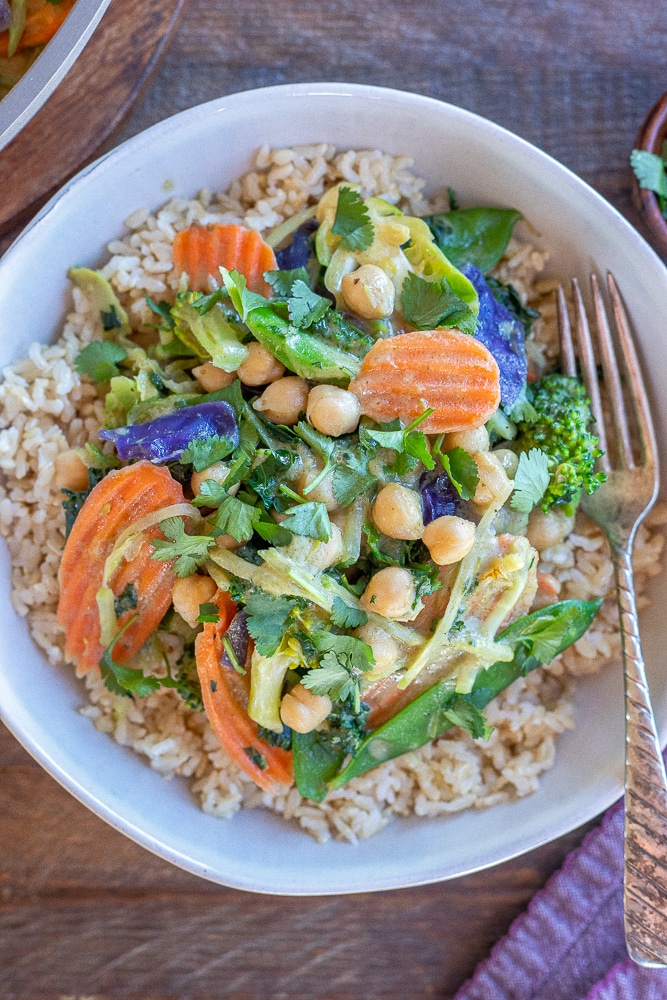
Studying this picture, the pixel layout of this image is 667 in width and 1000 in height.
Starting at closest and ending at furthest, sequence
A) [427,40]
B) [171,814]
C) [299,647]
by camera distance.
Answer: [299,647]
[171,814]
[427,40]

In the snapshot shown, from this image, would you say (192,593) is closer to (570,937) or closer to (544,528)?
(544,528)

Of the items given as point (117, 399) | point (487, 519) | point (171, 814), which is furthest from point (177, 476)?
point (171, 814)

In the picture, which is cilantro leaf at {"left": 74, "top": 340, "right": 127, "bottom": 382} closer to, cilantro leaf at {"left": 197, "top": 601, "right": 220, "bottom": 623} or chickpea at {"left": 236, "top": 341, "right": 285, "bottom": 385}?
chickpea at {"left": 236, "top": 341, "right": 285, "bottom": 385}

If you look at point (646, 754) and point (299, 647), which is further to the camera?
point (646, 754)

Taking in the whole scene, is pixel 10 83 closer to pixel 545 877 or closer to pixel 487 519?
pixel 487 519

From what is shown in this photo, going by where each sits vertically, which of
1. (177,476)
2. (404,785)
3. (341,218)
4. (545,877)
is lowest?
(545,877)

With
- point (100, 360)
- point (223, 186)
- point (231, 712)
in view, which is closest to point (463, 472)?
point (231, 712)
